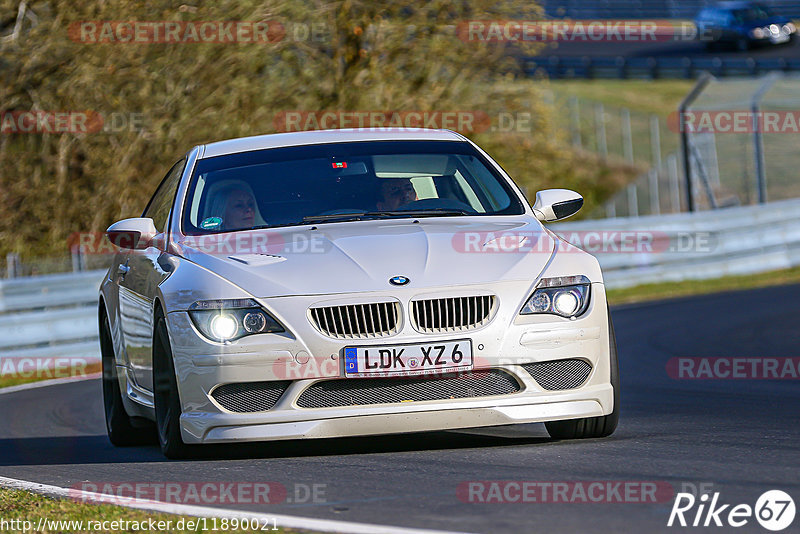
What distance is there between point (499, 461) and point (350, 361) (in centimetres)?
75

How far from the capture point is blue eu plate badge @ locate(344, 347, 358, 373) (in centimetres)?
639

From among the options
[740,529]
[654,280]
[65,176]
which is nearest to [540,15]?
[654,280]

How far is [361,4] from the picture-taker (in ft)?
81.9

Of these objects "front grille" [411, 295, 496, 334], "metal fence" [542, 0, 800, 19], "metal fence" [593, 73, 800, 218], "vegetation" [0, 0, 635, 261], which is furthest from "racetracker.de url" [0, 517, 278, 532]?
"metal fence" [542, 0, 800, 19]

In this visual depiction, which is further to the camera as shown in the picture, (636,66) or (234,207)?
(636,66)

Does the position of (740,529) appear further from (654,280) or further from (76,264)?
(654,280)

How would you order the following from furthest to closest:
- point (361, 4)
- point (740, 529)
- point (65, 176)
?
1. point (361, 4)
2. point (65, 176)
3. point (740, 529)

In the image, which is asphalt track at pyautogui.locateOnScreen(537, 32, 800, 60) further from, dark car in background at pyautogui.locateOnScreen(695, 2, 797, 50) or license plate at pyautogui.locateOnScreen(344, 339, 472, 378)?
license plate at pyautogui.locateOnScreen(344, 339, 472, 378)

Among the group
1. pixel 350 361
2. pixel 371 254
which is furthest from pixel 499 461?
pixel 371 254

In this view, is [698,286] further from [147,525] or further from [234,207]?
[147,525]

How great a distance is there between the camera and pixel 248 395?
21.5 ft

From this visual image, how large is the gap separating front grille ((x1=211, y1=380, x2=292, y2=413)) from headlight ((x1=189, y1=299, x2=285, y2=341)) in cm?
22

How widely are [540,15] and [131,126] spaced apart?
7264 mm

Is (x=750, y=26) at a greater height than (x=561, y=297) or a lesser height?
lesser
